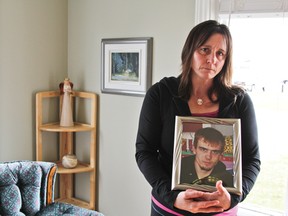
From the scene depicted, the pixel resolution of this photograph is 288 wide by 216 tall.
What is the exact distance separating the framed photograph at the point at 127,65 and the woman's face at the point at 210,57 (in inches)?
44.9

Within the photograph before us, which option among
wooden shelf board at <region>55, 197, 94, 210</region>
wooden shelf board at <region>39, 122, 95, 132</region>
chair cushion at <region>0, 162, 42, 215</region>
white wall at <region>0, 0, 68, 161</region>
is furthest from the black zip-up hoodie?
wooden shelf board at <region>55, 197, 94, 210</region>

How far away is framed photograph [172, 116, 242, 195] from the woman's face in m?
0.17

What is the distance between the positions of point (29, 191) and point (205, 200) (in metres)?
1.32

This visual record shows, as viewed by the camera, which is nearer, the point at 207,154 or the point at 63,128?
the point at 207,154

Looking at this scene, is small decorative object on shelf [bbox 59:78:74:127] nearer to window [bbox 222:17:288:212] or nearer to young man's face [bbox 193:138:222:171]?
window [bbox 222:17:288:212]

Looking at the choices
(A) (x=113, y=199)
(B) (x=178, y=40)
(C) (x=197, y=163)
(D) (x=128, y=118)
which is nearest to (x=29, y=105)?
(D) (x=128, y=118)

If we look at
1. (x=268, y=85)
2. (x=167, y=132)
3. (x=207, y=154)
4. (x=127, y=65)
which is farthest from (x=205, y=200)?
(x=127, y=65)

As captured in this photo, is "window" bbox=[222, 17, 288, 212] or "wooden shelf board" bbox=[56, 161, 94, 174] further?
"wooden shelf board" bbox=[56, 161, 94, 174]

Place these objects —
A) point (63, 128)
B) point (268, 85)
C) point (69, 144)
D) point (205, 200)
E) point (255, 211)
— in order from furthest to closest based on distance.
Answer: point (69, 144)
point (63, 128)
point (255, 211)
point (268, 85)
point (205, 200)

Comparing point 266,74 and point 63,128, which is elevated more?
point 266,74

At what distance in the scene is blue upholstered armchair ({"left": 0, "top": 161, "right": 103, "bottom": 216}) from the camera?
2.08 metres

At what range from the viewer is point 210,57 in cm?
128

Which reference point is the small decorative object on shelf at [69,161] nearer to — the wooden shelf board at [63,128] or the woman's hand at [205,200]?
the wooden shelf board at [63,128]

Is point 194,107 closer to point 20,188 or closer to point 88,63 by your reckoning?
point 20,188
